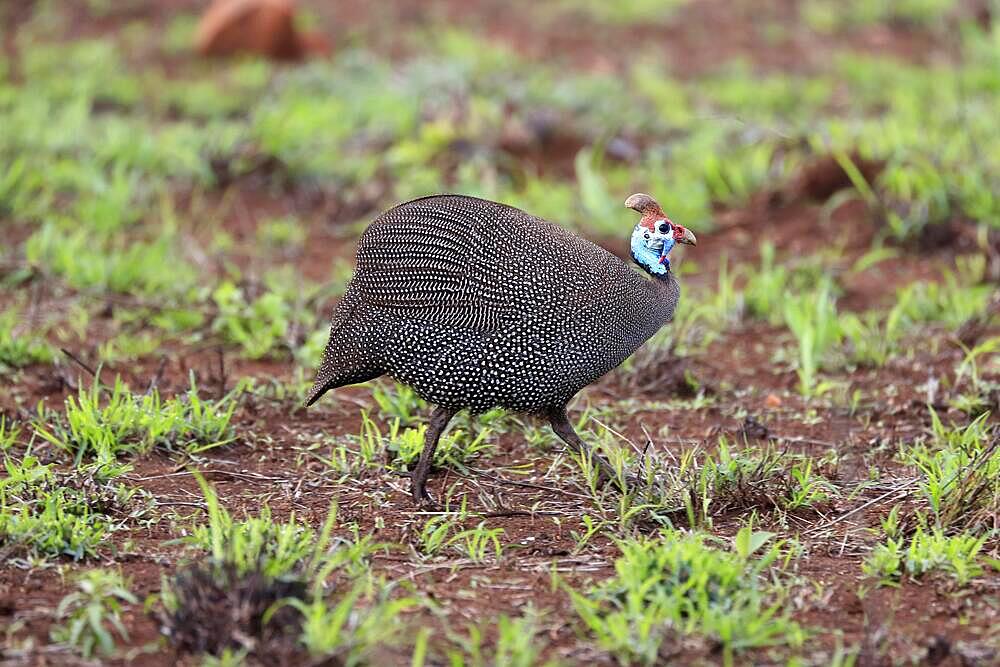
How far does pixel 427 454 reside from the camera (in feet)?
12.5

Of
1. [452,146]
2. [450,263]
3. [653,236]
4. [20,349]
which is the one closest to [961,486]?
[653,236]

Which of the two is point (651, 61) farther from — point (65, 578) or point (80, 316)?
point (65, 578)

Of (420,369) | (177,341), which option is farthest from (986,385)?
(177,341)

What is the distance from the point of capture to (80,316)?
17.1 ft

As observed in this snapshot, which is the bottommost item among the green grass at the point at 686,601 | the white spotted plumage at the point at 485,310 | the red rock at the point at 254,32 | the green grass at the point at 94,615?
the green grass at the point at 94,615

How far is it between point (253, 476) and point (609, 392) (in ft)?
4.39

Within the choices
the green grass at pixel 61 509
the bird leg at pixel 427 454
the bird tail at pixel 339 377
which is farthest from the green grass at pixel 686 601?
the green grass at pixel 61 509

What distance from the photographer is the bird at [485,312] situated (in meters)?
3.73

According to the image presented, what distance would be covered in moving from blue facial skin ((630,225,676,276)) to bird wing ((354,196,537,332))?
1.12 ft

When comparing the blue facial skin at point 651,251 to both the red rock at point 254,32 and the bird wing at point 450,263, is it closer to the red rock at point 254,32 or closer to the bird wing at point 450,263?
the bird wing at point 450,263

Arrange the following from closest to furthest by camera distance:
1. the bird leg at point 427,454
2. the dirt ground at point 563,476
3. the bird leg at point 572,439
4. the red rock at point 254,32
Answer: the dirt ground at point 563,476 → the bird leg at point 427,454 → the bird leg at point 572,439 → the red rock at point 254,32

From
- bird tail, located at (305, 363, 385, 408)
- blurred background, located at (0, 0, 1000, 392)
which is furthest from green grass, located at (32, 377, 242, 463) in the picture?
blurred background, located at (0, 0, 1000, 392)

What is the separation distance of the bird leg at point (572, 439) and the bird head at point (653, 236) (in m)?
0.49

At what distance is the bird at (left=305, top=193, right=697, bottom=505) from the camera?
3.73 meters
